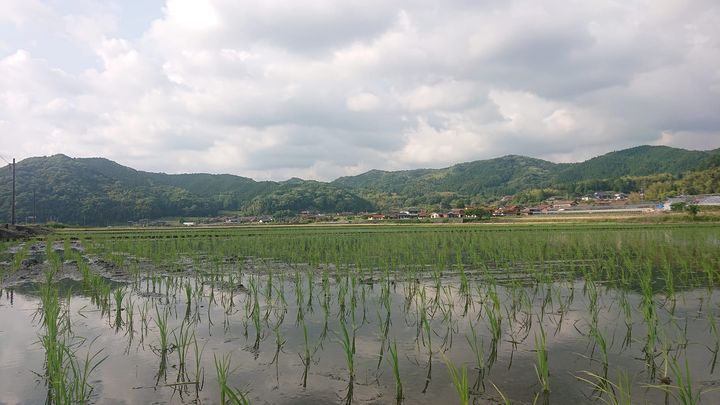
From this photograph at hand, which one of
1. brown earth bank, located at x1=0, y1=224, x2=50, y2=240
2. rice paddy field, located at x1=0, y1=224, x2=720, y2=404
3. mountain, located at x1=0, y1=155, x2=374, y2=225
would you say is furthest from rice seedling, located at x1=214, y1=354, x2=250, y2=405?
mountain, located at x1=0, y1=155, x2=374, y2=225

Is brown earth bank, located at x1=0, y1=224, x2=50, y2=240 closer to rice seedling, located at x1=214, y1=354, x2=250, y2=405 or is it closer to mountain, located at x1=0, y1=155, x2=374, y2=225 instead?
rice seedling, located at x1=214, y1=354, x2=250, y2=405

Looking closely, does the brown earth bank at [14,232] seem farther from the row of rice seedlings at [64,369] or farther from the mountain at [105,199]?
the mountain at [105,199]

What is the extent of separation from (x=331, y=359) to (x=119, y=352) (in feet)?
12.2

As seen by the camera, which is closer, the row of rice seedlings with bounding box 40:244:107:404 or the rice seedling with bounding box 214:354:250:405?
the rice seedling with bounding box 214:354:250:405

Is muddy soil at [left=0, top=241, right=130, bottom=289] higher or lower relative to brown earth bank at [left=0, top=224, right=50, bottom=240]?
lower

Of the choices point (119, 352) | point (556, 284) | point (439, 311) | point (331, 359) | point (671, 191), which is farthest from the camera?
point (671, 191)

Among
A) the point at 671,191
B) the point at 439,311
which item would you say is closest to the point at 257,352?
the point at 439,311

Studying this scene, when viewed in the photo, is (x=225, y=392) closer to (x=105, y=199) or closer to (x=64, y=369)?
(x=64, y=369)

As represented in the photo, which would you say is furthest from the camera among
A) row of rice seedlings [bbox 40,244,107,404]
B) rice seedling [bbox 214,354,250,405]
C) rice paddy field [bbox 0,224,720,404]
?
rice paddy field [bbox 0,224,720,404]

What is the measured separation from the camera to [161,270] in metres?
15.6

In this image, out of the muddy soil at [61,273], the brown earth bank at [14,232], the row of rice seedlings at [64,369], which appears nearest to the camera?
the row of rice seedlings at [64,369]

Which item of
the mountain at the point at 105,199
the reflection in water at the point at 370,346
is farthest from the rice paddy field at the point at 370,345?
the mountain at the point at 105,199

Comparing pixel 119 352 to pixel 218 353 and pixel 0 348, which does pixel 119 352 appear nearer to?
pixel 218 353

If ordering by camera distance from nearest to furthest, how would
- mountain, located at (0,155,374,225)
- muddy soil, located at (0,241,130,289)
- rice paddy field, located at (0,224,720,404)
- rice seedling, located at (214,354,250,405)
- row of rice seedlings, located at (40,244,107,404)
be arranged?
1. rice seedling, located at (214,354,250,405)
2. row of rice seedlings, located at (40,244,107,404)
3. rice paddy field, located at (0,224,720,404)
4. muddy soil, located at (0,241,130,289)
5. mountain, located at (0,155,374,225)
